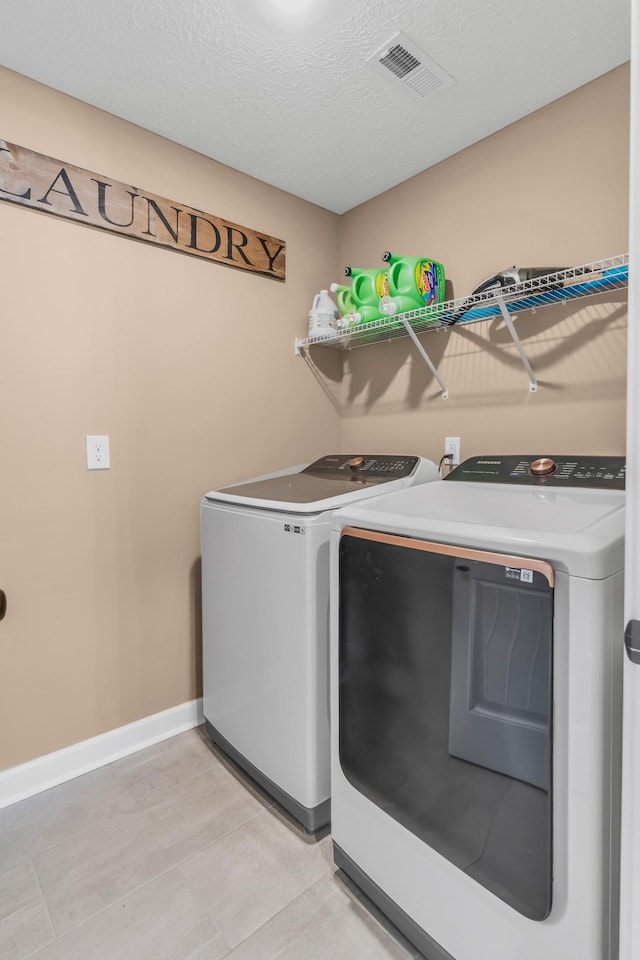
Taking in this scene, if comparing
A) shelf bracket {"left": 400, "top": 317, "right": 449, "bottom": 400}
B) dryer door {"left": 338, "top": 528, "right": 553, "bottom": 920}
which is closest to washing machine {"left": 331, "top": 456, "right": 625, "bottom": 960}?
dryer door {"left": 338, "top": 528, "right": 553, "bottom": 920}

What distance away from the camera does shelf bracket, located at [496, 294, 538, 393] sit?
5.50 ft

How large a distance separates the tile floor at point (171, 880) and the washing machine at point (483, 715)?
0.44 feet

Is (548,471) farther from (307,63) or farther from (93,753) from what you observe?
(93,753)

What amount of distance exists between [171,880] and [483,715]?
1078mm

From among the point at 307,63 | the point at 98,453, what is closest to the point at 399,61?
the point at 307,63

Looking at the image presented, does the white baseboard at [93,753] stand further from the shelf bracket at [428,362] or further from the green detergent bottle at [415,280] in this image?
the green detergent bottle at [415,280]

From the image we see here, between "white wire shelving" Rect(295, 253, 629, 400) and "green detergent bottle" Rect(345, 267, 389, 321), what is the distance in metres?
0.08

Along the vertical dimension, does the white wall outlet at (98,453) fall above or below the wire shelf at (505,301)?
below

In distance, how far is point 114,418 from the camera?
6.31 ft

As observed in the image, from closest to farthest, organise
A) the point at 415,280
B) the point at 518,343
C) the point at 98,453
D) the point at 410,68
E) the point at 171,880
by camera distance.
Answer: the point at 171,880, the point at 410,68, the point at 518,343, the point at 98,453, the point at 415,280

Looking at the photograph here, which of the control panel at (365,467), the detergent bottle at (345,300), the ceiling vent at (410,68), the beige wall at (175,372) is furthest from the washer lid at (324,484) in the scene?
the ceiling vent at (410,68)

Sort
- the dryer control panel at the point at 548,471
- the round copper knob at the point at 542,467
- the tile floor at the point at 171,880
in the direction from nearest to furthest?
the tile floor at the point at 171,880, the dryer control panel at the point at 548,471, the round copper knob at the point at 542,467

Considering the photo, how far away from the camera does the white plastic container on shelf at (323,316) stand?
239 centimetres

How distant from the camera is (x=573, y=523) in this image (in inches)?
39.4
